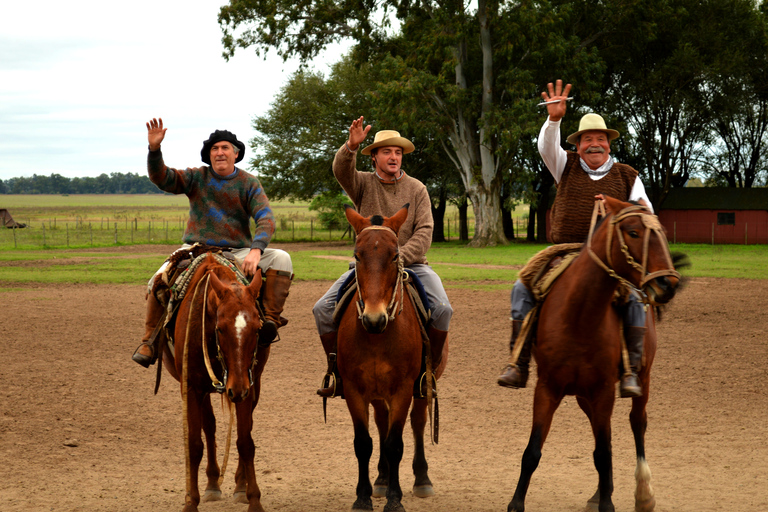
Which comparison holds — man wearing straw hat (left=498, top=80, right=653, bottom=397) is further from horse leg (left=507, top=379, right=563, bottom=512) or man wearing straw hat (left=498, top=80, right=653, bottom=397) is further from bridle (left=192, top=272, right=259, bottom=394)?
bridle (left=192, top=272, right=259, bottom=394)

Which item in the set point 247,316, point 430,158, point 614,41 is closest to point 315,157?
point 430,158

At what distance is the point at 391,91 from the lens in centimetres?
3459

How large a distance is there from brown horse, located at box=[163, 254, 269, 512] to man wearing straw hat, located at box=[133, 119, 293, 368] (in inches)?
14.2

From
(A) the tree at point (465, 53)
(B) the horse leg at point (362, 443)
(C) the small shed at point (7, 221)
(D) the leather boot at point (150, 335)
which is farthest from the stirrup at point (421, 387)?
(C) the small shed at point (7, 221)

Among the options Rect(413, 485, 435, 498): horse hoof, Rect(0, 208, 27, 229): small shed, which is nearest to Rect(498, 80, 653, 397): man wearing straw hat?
Rect(413, 485, 435, 498): horse hoof

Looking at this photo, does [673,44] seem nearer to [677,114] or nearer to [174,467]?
[677,114]

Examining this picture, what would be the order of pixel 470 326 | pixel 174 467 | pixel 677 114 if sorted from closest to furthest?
pixel 174 467
pixel 470 326
pixel 677 114

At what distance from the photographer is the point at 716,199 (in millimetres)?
46125

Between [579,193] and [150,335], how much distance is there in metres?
3.67

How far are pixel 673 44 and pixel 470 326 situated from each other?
112ft

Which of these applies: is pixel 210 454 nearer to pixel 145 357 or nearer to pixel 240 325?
pixel 145 357

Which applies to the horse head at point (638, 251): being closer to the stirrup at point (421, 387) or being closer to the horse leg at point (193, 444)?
the stirrup at point (421, 387)

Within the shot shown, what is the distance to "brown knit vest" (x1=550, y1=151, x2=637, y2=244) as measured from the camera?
5.59m

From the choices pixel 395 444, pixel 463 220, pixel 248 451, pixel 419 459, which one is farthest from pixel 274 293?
pixel 463 220
